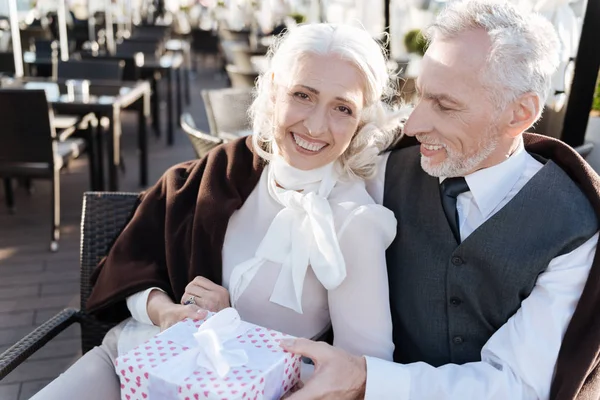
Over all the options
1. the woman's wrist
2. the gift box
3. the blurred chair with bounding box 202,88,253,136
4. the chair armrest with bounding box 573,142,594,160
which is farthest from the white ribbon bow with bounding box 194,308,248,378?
the blurred chair with bounding box 202,88,253,136

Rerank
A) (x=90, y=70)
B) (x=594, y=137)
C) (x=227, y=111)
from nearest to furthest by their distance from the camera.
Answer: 1. (x=594, y=137)
2. (x=227, y=111)
3. (x=90, y=70)

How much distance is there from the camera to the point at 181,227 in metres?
1.81

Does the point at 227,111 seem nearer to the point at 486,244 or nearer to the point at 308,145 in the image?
the point at 308,145

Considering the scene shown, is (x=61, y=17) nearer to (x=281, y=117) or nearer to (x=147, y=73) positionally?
(x=147, y=73)

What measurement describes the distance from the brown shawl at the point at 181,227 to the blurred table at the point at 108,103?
7.87 feet

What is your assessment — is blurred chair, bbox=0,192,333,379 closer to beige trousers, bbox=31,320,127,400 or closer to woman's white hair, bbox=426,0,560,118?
beige trousers, bbox=31,320,127,400

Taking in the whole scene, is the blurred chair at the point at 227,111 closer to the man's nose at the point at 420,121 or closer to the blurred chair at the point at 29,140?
the blurred chair at the point at 29,140

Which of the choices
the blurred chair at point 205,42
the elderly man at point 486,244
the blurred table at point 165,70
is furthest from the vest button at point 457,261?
the blurred chair at point 205,42

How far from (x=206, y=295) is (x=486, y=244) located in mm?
713

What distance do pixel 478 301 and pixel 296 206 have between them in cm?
52

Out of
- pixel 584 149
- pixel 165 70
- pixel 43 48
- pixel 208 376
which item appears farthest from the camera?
pixel 43 48

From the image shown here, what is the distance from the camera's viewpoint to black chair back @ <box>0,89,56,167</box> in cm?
375

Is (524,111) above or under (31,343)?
above

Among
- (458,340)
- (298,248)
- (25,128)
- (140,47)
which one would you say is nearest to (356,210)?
(298,248)
